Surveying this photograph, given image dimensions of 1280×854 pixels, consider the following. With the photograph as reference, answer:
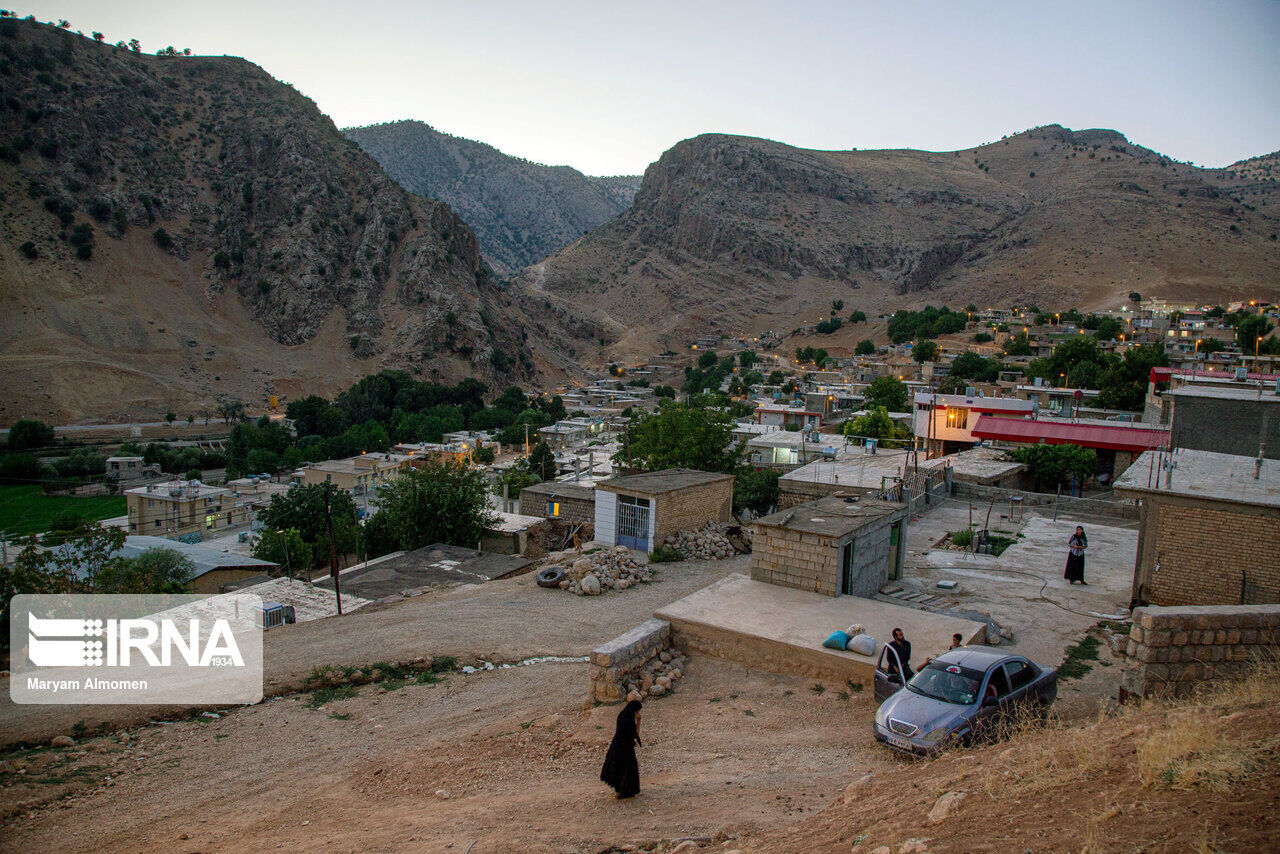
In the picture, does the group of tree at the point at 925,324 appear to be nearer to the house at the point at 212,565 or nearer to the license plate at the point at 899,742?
the house at the point at 212,565

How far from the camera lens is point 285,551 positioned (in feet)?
89.1

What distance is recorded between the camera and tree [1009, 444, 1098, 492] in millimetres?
23969

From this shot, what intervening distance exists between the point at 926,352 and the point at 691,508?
2046 inches

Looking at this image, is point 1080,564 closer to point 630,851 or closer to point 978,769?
point 978,769

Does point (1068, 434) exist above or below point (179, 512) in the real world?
above

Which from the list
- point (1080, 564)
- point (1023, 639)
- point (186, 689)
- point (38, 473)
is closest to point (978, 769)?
point (1023, 639)

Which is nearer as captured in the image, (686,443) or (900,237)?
(686,443)

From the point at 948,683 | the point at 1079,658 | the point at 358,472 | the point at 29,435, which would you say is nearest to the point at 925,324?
the point at 358,472

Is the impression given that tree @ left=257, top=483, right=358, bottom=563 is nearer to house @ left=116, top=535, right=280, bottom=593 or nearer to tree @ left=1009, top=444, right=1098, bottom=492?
house @ left=116, top=535, right=280, bottom=593

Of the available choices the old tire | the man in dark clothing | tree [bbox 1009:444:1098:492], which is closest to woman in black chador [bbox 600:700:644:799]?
the man in dark clothing

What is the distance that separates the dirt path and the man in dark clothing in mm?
522

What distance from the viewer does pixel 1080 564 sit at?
494 inches

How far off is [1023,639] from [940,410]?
28.1 meters

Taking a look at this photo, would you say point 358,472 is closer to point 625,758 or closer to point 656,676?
point 656,676
